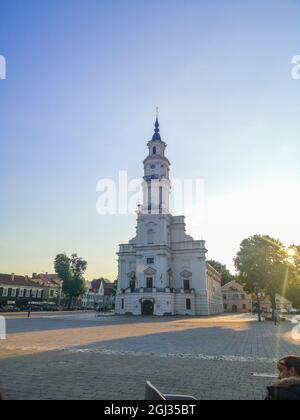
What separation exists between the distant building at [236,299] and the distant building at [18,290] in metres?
56.7

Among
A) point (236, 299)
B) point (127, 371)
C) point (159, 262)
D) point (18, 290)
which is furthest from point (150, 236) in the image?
point (127, 371)

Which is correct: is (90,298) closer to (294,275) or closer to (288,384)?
(294,275)

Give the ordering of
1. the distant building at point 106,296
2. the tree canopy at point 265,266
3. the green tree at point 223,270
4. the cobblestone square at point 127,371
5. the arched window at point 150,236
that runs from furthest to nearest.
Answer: the green tree at point 223,270, the distant building at point 106,296, the arched window at point 150,236, the tree canopy at point 265,266, the cobblestone square at point 127,371

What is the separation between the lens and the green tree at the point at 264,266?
44.4 m

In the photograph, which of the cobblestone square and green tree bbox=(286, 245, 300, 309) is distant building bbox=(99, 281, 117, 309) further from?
the cobblestone square

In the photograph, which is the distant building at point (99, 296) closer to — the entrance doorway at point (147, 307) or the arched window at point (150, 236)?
the entrance doorway at point (147, 307)

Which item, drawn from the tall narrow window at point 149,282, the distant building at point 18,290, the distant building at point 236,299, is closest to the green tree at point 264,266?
the tall narrow window at point 149,282

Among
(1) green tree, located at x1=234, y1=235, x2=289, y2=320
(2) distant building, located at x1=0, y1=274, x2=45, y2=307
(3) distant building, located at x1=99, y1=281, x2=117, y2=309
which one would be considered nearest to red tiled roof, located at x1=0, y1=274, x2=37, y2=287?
(2) distant building, located at x1=0, y1=274, x2=45, y2=307

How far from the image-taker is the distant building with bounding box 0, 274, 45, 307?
73938mm

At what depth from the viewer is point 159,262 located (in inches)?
2315

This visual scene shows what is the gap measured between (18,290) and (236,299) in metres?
64.6
